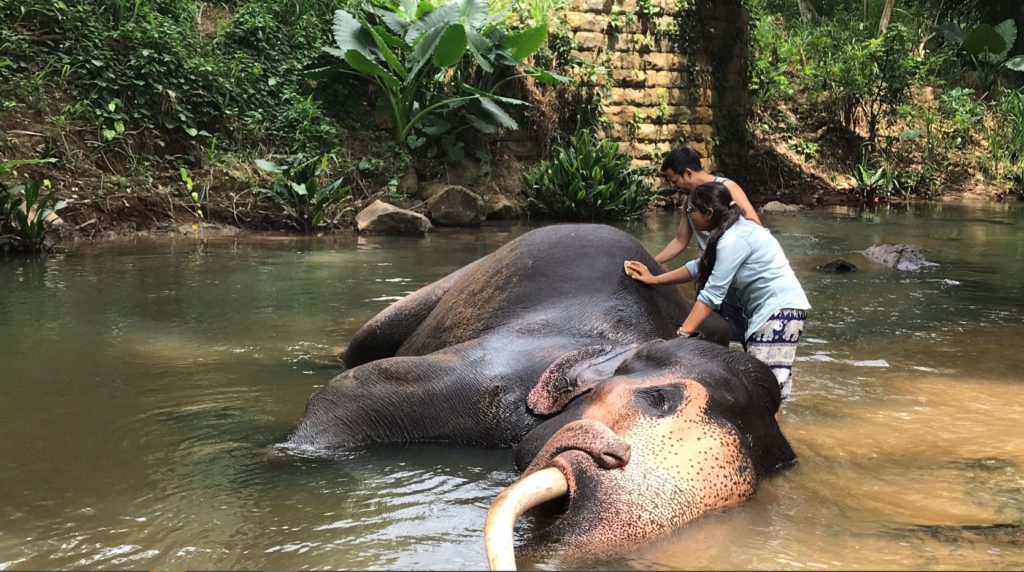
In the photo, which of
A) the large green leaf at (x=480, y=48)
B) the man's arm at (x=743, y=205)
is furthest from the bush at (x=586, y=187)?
the man's arm at (x=743, y=205)

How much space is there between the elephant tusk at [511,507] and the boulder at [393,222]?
9.90 meters

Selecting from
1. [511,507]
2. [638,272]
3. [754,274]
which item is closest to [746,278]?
[754,274]

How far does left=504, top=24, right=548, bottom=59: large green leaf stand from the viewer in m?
14.4

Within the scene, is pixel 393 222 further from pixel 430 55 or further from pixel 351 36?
pixel 351 36

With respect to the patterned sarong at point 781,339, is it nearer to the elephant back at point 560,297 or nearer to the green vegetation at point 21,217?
the elephant back at point 560,297

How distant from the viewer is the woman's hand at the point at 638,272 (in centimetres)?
459

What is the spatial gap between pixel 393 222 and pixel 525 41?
12.4 feet

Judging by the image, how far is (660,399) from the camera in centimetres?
312

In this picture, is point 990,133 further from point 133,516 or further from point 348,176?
point 133,516

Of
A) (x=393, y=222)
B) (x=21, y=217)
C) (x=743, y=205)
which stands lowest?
(x=393, y=222)

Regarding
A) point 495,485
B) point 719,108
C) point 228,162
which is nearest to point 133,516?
point 495,485

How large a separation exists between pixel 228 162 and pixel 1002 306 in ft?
30.1

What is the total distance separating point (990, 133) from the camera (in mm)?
20562

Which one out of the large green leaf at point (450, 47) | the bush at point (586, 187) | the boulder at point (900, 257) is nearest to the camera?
the boulder at point (900, 257)
